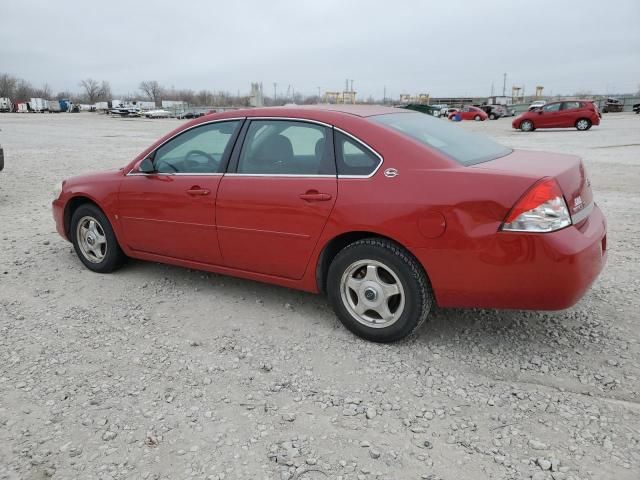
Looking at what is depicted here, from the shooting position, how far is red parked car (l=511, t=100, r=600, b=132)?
2645 cm

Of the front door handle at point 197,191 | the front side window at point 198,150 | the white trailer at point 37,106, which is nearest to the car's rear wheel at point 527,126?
the front side window at point 198,150

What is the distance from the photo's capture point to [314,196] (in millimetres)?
3504

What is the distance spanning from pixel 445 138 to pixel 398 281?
113cm

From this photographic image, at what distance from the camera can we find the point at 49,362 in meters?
3.37

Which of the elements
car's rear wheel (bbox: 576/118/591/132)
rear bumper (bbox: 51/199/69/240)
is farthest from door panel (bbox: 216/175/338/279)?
car's rear wheel (bbox: 576/118/591/132)

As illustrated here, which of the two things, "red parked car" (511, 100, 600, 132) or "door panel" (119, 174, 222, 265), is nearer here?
"door panel" (119, 174, 222, 265)

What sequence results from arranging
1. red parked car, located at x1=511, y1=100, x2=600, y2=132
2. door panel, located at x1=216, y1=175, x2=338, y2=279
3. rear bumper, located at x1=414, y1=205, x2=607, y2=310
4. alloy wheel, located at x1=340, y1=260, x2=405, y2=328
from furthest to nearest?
1. red parked car, located at x1=511, y1=100, x2=600, y2=132
2. door panel, located at x1=216, y1=175, x2=338, y2=279
3. alloy wheel, located at x1=340, y1=260, x2=405, y2=328
4. rear bumper, located at x1=414, y1=205, x2=607, y2=310

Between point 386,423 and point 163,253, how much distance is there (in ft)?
8.58

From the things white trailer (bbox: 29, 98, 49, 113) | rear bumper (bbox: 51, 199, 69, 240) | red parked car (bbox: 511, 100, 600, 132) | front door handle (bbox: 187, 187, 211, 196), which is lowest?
rear bumper (bbox: 51, 199, 69, 240)

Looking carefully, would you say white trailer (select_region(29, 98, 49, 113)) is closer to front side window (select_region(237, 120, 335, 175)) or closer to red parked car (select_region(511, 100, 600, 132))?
red parked car (select_region(511, 100, 600, 132))


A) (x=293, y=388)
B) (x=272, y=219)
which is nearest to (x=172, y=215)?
(x=272, y=219)

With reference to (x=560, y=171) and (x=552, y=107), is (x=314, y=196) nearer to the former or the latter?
(x=560, y=171)

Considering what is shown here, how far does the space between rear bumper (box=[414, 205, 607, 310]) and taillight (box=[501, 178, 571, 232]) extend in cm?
4

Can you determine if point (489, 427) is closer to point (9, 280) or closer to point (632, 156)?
point (9, 280)
